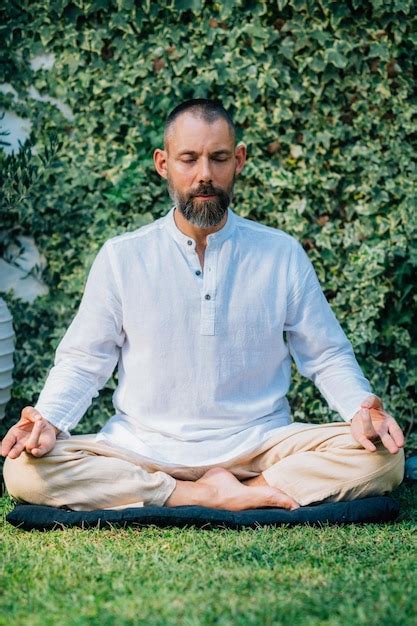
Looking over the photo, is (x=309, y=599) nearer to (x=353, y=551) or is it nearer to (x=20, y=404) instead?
(x=353, y=551)

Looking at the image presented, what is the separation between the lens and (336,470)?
3.49 m

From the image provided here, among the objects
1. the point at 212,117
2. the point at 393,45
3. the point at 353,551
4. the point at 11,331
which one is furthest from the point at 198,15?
the point at 353,551

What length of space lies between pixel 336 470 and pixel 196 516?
557 millimetres

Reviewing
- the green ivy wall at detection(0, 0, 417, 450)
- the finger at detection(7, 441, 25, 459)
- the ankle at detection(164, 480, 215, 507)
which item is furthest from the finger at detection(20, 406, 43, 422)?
the green ivy wall at detection(0, 0, 417, 450)

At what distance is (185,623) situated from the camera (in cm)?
228

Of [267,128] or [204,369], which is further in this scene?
[267,128]

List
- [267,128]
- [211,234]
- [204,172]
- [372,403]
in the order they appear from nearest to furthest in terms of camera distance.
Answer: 1. [372,403]
2. [204,172]
3. [211,234]
4. [267,128]

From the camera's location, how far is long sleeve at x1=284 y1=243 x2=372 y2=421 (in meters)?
3.74

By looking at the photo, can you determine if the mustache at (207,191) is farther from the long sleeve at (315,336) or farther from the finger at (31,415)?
the finger at (31,415)

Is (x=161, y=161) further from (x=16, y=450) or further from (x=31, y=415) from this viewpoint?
(x=16, y=450)

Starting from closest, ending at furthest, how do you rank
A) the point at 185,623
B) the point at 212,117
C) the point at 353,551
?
the point at 185,623, the point at 353,551, the point at 212,117

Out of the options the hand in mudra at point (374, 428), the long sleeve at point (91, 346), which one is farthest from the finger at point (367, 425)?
the long sleeve at point (91, 346)

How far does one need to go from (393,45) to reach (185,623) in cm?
343

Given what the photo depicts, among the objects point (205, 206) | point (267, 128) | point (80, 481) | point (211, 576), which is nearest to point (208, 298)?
point (205, 206)
